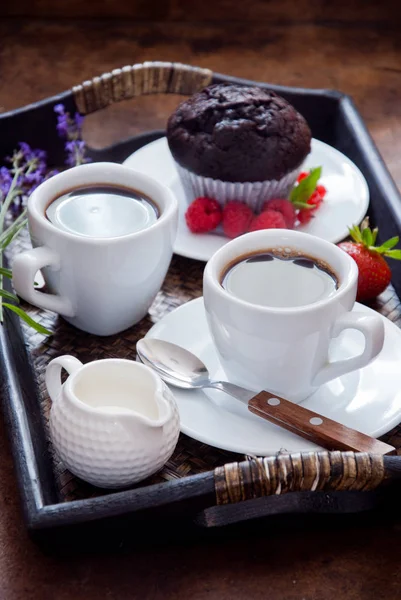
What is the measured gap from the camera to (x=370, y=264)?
1092mm

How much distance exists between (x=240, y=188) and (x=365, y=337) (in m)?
0.47

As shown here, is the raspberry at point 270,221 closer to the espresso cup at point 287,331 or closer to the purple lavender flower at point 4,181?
the espresso cup at point 287,331

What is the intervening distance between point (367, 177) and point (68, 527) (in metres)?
0.80

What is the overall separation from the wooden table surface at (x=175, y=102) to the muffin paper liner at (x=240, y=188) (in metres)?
0.28

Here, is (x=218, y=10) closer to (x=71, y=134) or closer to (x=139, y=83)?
(x=139, y=83)

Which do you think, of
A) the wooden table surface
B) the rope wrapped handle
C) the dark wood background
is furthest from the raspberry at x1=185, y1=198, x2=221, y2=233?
the dark wood background

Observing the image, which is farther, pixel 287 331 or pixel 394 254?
pixel 394 254

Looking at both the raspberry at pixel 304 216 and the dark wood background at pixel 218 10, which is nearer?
the raspberry at pixel 304 216

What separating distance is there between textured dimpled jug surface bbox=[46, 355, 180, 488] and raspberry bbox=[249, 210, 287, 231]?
0.40 meters

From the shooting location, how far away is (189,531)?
814 millimetres

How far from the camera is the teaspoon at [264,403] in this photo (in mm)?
840

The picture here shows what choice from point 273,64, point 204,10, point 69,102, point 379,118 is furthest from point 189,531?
point 204,10

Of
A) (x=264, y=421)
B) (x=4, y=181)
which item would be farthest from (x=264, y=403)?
(x=4, y=181)

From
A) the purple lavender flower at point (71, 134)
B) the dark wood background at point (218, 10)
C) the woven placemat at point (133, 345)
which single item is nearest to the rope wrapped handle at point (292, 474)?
the woven placemat at point (133, 345)
